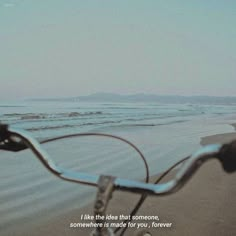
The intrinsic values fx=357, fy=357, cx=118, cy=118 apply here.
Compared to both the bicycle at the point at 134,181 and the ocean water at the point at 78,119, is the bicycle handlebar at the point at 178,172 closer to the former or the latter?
the bicycle at the point at 134,181

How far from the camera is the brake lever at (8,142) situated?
1358mm

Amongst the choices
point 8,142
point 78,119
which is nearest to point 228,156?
point 8,142

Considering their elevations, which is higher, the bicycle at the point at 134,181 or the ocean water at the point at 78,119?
the bicycle at the point at 134,181

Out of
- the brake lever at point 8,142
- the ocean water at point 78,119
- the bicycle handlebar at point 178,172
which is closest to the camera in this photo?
the bicycle handlebar at point 178,172

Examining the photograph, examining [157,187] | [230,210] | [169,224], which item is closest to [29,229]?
[169,224]

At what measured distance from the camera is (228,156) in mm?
1050

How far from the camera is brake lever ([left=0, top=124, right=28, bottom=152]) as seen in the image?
53.5 inches

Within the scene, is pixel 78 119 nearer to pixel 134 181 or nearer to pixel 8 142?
pixel 8 142

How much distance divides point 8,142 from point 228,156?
0.83m

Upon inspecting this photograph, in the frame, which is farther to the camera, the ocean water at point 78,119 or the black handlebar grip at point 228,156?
the ocean water at point 78,119

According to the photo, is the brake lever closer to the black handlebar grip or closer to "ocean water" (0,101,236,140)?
the black handlebar grip

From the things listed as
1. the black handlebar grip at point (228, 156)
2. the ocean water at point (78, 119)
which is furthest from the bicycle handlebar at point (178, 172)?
the ocean water at point (78, 119)

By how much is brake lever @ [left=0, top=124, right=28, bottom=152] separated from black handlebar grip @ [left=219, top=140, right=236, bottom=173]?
0.76 m

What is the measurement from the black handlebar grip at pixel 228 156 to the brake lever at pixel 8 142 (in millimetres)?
757
